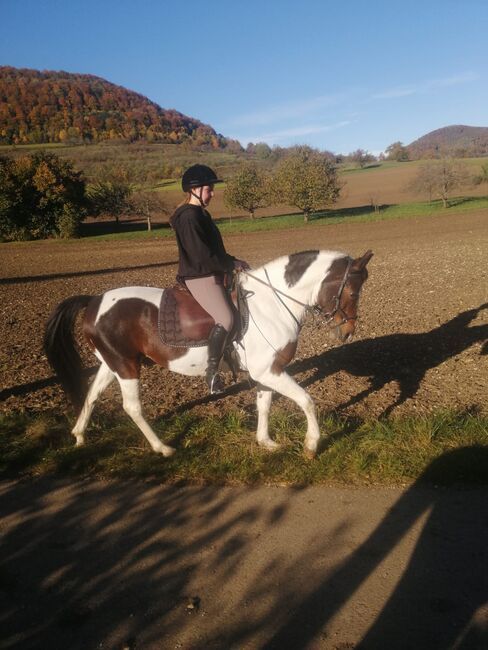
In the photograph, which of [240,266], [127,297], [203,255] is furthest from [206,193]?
[127,297]

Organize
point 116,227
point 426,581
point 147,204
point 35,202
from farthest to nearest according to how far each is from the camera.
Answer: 1. point 116,227
2. point 147,204
3. point 35,202
4. point 426,581

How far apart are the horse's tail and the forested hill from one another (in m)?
125

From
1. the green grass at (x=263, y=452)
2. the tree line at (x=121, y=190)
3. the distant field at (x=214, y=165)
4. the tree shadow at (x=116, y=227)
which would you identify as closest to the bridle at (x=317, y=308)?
the green grass at (x=263, y=452)

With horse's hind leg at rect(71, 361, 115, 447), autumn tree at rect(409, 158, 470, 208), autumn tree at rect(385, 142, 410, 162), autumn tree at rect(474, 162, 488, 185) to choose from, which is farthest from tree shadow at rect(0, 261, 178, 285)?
autumn tree at rect(385, 142, 410, 162)

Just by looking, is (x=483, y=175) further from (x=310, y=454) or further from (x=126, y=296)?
(x=126, y=296)

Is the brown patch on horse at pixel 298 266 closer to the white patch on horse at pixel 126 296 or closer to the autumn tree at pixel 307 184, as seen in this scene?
the white patch on horse at pixel 126 296

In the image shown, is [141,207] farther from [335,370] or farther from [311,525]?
[311,525]

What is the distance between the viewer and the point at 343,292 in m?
5.05

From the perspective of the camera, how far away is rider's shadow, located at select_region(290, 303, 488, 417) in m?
7.22

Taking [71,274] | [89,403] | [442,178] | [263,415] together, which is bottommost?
[263,415]

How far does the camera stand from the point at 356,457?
192 inches

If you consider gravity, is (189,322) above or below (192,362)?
above

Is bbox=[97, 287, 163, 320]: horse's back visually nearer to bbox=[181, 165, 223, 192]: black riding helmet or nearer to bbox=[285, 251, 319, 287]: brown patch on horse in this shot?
bbox=[181, 165, 223, 192]: black riding helmet

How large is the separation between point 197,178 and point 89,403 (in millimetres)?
2996
